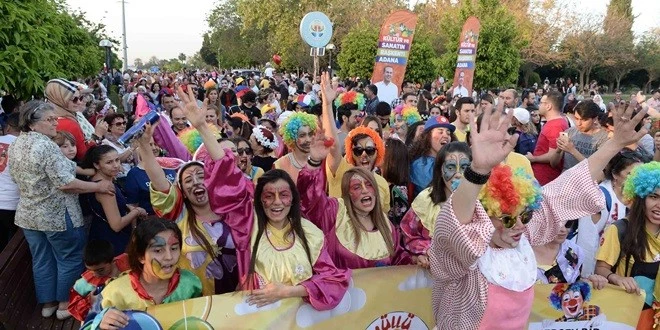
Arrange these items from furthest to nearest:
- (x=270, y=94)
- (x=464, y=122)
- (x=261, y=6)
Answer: (x=261, y=6) < (x=270, y=94) < (x=464, y=122)

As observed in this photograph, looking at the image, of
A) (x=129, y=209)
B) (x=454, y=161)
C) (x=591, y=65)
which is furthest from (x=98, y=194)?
(x=591, y=65)

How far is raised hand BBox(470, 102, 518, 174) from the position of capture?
2.26m

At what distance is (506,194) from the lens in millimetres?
2559

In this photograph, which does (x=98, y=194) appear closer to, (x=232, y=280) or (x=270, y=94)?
(x=232, y=280)

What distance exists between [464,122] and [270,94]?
273 inches

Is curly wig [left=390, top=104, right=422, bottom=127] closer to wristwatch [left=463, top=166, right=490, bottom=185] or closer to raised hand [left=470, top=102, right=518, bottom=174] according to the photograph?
raised hand [left=470, top=102, right=518, bottom=174]

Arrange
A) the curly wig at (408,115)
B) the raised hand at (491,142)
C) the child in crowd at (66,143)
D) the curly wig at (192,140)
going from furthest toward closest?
the curly wig at (408,115) < the curly wig at (192,140) < the child in crowd at (66,143) < the raised hand at (491,142)

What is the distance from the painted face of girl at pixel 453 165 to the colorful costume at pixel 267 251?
1032 millimetres

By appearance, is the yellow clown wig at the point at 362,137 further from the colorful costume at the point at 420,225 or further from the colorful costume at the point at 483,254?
the colorful costume at the point at 483,254

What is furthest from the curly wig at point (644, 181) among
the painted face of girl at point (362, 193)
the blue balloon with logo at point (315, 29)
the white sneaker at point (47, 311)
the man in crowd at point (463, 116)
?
the blue balloon with logo at point (315, 29)

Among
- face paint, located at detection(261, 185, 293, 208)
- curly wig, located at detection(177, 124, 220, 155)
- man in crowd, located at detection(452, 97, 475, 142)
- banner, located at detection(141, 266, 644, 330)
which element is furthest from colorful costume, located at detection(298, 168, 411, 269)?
man in crowd, located at detection(452, 97, 475, 142)

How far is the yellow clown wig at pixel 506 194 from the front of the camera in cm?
256

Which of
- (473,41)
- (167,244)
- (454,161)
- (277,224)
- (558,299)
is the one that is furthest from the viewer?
(473,41)

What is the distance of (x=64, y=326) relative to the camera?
14.9 ft
